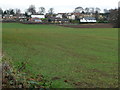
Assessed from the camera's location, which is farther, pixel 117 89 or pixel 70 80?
pixel 70 80

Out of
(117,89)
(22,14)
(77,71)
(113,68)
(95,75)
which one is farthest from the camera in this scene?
(22,14)

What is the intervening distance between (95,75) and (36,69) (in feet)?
7.86

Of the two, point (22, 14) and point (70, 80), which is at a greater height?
point (22, 14)

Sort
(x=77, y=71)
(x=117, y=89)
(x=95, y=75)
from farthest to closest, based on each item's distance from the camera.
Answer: (x=77, y=71), (x=95, y=75), (x=117, y=89)

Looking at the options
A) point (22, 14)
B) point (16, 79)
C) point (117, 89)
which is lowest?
point (117, 89)

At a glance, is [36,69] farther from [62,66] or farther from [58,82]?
[58,82]

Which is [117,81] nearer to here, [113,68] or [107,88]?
[107,88]

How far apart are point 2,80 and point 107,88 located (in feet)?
10.3

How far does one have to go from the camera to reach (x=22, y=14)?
139 metres

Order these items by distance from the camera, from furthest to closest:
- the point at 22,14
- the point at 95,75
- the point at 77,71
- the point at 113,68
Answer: the point at 22,14 → the point at 113,68 → the point at 77,71 → the point at 95,75

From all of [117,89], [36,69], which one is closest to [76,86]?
[117,89]

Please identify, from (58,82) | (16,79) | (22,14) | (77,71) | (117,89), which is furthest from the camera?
(22,14)

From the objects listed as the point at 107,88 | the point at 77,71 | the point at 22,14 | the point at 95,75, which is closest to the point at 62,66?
the point at 77,71

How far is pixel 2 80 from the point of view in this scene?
6.41 m
